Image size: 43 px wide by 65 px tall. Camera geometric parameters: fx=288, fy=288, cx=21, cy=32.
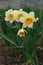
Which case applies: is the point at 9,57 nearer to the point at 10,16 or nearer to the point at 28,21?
the point at 10,16

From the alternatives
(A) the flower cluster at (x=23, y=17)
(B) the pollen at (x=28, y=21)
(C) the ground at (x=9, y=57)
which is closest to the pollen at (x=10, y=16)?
(A) the flower cluster at (x=23, y=17)

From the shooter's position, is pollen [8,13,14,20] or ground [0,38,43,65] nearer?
pollen [8,13,14,20]

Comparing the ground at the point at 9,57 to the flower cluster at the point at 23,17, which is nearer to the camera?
the flower cluster at the point at 23,17

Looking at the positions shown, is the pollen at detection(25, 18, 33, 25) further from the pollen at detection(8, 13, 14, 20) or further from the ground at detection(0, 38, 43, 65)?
the ground at detection(0, 38, 43, 65)

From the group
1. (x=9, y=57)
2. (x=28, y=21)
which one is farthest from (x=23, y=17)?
(x=9, y=57)

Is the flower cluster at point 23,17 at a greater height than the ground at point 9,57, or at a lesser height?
greater

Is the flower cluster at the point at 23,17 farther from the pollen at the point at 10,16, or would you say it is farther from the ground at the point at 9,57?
the ground at the point at 9,57

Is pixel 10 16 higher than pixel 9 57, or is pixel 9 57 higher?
pixel 10 16

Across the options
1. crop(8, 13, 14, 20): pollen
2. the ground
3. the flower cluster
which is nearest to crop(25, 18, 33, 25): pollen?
the flower cluster

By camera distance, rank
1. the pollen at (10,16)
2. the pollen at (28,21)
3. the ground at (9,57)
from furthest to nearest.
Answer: the ground at (9,57)
the pollen at (10,16)
the pollen at (28,21)

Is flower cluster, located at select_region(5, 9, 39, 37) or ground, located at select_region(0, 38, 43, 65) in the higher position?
flower cluster, located at select_region(5, 9, 39, 37)

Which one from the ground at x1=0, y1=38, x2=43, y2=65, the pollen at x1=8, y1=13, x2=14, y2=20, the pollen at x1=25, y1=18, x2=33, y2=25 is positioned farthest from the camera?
the ground at x1=0, y1=38, x2=43, y2=65

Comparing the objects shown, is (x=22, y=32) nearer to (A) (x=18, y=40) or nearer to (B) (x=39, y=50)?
(A) (x=18, y=40)
